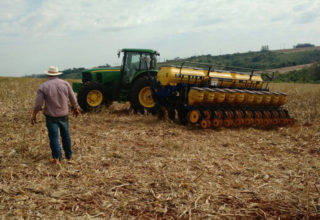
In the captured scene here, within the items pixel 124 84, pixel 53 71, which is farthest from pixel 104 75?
pixel 53 71

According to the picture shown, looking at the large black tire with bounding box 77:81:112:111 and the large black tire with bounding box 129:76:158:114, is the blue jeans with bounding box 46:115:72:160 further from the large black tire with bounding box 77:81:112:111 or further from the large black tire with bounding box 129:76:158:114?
the large black tire with bounding box 129:76:158:114

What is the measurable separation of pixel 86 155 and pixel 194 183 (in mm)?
2448

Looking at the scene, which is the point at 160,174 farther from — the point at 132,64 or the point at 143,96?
the point at 132,64

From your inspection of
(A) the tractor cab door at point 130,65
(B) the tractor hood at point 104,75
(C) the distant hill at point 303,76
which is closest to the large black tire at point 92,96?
(B) the tractor hood at point 104,75

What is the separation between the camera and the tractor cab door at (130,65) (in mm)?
11273

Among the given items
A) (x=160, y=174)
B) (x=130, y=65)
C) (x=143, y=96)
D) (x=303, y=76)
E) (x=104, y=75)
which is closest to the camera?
(x=160, y=174)

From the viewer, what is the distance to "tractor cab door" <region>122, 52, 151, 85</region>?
1127 cm

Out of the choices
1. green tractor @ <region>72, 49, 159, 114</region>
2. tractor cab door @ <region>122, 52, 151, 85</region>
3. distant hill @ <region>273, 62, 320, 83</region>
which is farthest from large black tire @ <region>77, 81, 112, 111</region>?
distant hill @ <region>273, 62, 320, 83</region>

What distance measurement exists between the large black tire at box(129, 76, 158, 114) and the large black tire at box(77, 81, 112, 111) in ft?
3.66

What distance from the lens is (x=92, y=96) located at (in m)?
10.8

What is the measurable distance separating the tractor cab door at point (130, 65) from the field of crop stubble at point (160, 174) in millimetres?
3245

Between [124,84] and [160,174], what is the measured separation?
6954mm

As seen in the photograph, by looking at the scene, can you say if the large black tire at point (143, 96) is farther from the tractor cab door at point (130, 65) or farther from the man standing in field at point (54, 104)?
the man standing in field at point (54, 104)

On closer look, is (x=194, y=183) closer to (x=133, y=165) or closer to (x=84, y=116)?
(x=133, y=165)
